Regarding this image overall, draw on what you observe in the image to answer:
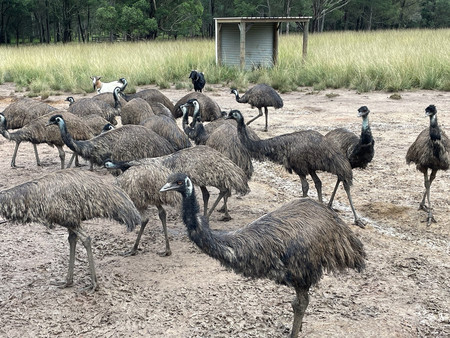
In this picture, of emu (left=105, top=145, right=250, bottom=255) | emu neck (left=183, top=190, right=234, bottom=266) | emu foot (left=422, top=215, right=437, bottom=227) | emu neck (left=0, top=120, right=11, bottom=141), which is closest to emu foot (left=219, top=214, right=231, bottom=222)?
emu (left=105, top=145, right=250, bottom=255)

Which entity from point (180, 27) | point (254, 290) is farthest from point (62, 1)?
point (254, 290)

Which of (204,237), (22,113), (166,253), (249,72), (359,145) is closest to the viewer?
(204,237)

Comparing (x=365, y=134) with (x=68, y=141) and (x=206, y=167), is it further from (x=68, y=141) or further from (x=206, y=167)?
(x=68, y=141)

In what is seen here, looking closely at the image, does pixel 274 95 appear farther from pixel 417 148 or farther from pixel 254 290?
pixel 254 290

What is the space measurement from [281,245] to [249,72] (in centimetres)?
1495

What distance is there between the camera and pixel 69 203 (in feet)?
15.5

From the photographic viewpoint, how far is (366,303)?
15.2ft

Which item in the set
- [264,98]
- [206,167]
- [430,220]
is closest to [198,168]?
[206,167]

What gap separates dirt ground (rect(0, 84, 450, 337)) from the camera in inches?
171

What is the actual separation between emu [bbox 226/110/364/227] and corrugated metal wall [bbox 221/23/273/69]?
539 inches

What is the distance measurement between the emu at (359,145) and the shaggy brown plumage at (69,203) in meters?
2.95

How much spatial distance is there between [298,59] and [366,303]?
15.9m

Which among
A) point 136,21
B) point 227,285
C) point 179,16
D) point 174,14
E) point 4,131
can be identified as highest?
point 174,14

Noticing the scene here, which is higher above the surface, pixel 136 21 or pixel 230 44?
pixel 136 21
